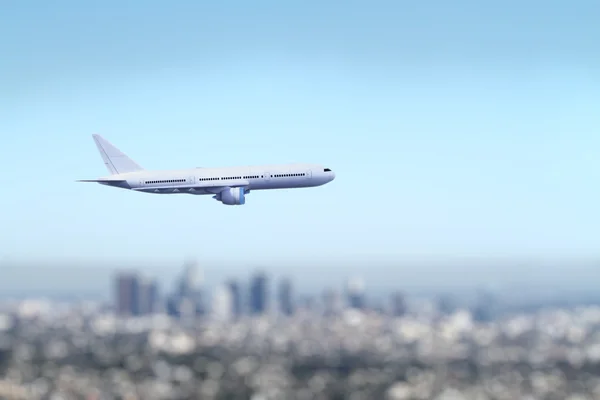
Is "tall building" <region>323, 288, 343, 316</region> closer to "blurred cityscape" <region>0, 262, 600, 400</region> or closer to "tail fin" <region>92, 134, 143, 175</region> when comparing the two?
"blurred cityscape" <region>0, 262, 600, 400</region>

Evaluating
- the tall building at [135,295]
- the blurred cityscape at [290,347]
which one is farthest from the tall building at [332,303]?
the tall building at [135,295]

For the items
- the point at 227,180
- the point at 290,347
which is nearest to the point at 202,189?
the point at 227,180

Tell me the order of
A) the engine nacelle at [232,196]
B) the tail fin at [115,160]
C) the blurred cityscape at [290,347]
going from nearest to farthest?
the engine nacelle at [232,196]
the tail fin at [115,160]
the blurred cityscape at [290,347]

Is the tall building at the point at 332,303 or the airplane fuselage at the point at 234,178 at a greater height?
the airplane fuselage at the point at 234,178

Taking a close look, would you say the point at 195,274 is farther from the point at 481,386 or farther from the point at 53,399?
the point at 481,386

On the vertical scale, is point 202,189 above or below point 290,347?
above

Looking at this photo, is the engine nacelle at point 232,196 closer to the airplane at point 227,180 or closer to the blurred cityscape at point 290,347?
the airplane at point 227,180

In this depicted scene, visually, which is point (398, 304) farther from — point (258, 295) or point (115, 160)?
point (115, 160)
